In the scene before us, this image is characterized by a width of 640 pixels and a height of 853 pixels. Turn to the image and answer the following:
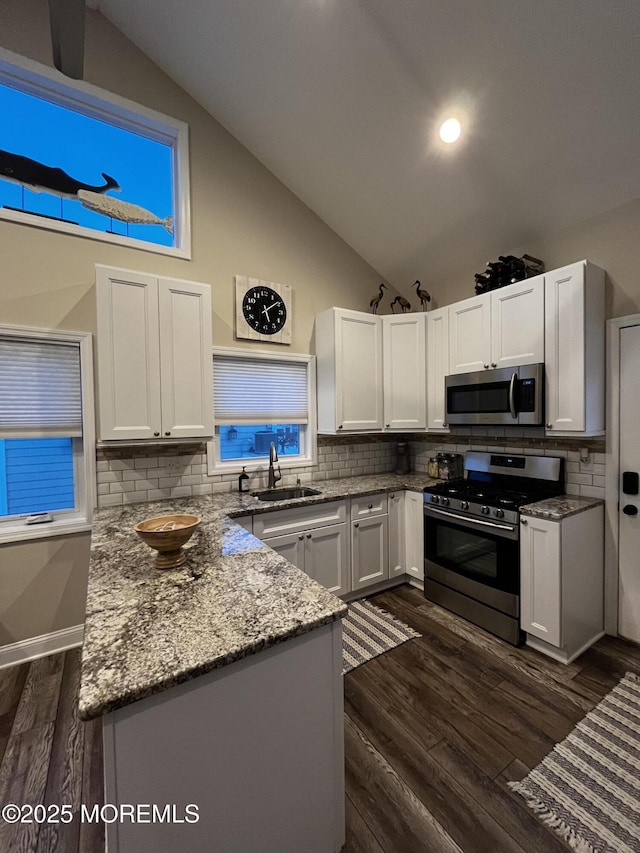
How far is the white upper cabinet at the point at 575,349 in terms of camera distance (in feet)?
7.76

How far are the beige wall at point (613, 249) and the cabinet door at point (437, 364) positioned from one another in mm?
897

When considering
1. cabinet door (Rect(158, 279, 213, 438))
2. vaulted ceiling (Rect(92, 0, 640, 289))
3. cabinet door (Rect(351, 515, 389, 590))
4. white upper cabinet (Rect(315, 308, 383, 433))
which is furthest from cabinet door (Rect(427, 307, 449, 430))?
cabinet door (Rect(158, 279, 213, 438))

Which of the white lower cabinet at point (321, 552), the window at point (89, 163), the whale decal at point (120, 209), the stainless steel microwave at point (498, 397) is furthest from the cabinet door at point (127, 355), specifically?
the stainless steel microwave at point (498, 397)

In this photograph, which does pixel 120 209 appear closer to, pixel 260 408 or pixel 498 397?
pixel 260 408

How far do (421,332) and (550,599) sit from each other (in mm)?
2357

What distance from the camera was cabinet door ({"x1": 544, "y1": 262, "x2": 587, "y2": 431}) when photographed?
2.37 meters

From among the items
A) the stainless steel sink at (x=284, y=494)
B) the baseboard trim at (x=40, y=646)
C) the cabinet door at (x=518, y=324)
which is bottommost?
the baseboard trim at (x=40, y=646)

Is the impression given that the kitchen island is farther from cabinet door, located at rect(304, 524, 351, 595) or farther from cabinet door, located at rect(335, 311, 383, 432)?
cabinet door, located at rect(335, 311, 383, 432)

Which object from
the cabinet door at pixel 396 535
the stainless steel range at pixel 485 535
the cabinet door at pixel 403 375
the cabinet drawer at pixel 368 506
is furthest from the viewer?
the cabinet door at pixel 403 375

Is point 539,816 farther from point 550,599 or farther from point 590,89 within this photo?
point 590,89

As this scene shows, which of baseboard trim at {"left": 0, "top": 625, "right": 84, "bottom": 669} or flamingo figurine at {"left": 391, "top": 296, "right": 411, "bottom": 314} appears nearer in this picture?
baseboard trim at {"left": 0, "top": 625, "right": 84, "bottom": 669}

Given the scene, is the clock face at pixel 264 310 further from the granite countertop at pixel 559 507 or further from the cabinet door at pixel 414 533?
the granite countertop at pixel 559 507

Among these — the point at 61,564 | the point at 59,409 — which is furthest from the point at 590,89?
the point at 61,564

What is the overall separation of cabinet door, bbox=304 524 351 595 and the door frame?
185cm
